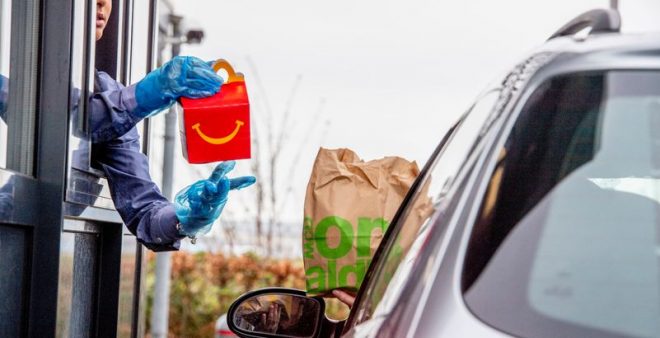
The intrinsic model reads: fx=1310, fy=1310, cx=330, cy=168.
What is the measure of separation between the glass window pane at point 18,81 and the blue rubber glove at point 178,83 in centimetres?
50

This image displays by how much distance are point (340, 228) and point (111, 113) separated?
966 mm

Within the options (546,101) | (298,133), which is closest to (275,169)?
(298,133)

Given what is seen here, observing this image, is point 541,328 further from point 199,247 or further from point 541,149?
point 199,247

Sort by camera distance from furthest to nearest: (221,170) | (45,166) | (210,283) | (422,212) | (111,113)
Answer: (210,283), (221,170), (111,113), (45,166), (422,212)

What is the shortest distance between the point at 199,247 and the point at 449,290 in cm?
1498

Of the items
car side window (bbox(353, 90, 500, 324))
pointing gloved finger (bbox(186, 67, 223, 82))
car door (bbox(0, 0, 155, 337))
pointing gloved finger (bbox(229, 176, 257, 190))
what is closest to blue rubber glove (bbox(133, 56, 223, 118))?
pointing gloved finger (bbox(186, 67, 223, 82))

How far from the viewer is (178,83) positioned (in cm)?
435

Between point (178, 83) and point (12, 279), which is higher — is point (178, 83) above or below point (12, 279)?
above

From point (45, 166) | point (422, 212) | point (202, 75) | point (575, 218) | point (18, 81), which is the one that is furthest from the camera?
point (202, 75)

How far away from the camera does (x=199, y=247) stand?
660 inches

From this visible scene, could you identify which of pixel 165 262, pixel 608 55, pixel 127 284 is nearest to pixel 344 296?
pixel 127 284

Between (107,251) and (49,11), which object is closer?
(49,11)

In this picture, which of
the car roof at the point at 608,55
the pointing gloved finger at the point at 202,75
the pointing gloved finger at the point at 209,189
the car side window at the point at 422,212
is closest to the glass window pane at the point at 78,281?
the pointing gloved finger at the point at 209,189

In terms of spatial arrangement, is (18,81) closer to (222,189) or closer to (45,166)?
(45,166)
